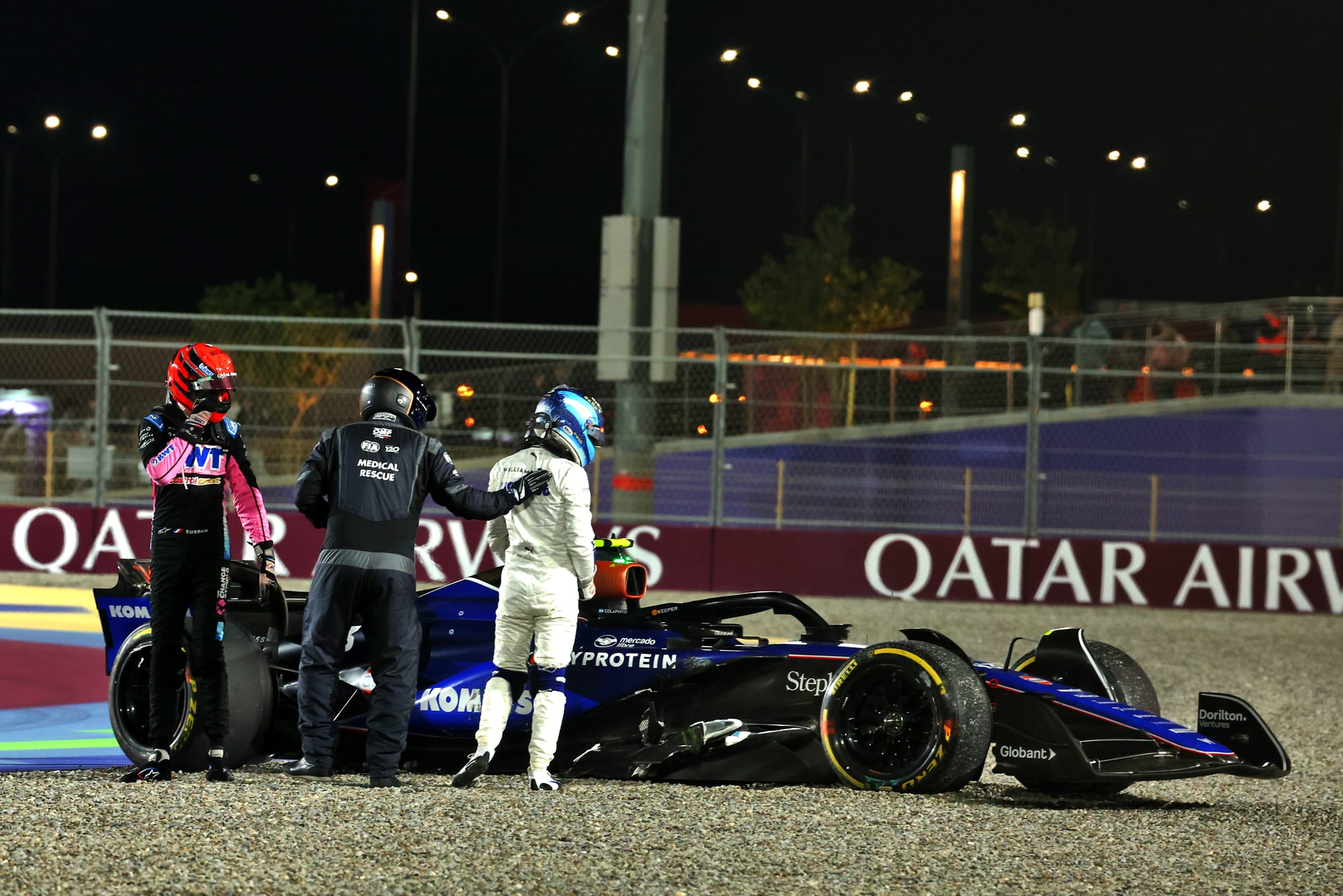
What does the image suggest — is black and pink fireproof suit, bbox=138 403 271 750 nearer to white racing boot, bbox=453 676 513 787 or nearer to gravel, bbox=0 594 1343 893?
gravel, bbox=0 594 1343 893

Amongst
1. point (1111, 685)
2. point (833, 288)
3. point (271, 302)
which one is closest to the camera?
point (1111, 685)

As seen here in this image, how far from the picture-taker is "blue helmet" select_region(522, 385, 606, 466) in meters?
7.01

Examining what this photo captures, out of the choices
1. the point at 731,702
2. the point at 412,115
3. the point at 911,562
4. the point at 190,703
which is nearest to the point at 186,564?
the point at 190,703

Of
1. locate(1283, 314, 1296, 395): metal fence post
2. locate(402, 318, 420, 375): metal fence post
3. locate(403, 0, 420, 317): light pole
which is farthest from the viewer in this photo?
locate(403, 0, 420, 317): light pole

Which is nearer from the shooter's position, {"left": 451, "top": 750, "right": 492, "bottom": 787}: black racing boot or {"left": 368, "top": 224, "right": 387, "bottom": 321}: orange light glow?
{"left": 451, "top": 750, "right": 492, "bottom": 787}: black racing boot

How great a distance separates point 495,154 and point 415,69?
33.1m

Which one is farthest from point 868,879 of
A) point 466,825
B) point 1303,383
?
point 1303,383

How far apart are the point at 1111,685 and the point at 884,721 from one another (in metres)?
1.27

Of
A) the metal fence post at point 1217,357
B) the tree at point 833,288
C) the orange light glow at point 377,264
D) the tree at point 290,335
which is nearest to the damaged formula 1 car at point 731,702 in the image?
the tree at point 290,335

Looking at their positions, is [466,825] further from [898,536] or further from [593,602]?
[898,536]

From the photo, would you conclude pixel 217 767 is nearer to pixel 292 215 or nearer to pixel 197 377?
pixel 197 377

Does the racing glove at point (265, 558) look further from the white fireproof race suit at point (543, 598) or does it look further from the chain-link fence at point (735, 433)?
the chain-link fence at point (735, 433)

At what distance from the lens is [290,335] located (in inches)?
1398

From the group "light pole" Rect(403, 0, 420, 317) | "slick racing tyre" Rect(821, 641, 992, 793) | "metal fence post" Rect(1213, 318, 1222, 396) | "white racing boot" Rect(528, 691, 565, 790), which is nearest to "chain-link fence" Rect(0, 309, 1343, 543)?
"metal fence post" Rect(1213, 318, 1222, 396)
